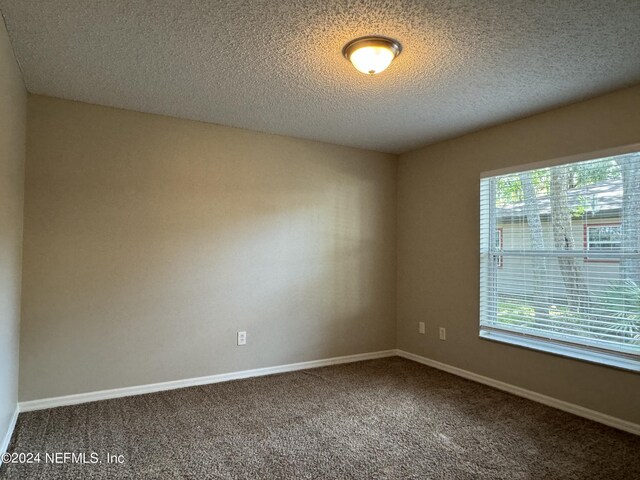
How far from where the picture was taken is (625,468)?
2211 mm

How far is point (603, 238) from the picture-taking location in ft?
9.44

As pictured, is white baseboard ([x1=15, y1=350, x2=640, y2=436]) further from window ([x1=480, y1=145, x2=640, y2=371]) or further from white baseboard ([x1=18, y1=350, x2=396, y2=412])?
window ([x1=480, y1=145, x2=640, y2=371])

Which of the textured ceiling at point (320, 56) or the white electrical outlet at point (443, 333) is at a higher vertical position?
the textured ceiling at point (320, 56)

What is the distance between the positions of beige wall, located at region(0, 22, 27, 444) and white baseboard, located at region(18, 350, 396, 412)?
0.21 meters

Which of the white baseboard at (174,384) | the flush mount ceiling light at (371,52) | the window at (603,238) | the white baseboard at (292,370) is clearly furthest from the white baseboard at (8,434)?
the window at (603,238)

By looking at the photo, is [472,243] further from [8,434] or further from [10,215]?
[8,434]

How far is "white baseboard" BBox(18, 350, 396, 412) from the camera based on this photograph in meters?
2.93

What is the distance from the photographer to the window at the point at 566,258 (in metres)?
2.75

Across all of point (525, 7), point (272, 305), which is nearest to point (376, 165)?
point (272, 305)

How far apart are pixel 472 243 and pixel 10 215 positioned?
3.64 m


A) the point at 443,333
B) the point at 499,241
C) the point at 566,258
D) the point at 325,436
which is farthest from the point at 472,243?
the point at 325,436

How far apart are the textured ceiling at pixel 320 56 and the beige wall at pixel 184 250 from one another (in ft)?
1.38

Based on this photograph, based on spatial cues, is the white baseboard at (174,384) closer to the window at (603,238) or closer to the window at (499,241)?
the window at (499,241)

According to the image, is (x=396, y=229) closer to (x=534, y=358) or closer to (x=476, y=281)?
(x=476, y=281)
